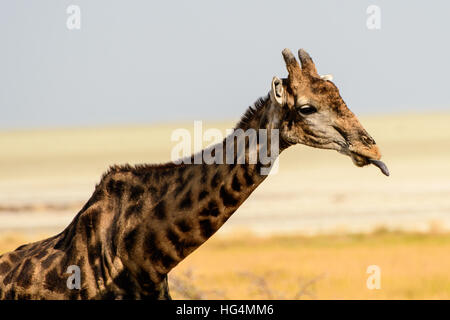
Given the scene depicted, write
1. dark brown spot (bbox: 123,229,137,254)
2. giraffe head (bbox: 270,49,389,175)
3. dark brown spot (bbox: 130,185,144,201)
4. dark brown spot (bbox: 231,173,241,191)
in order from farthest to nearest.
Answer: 1. dark brown spot (bbox: 130,185,144,201)
2. dark brown spot (bbox: 123,229,137,254)
3. dark brown spot (bbox: 231,173,241,191)
4. giraffe head (bbox: 270,49,389,175)

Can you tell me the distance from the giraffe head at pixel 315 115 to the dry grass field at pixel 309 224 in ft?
20.5

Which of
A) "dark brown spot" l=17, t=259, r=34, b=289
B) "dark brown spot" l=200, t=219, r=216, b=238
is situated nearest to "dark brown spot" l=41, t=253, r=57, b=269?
"dark brown spot" l=17, t=259, r=34, b=289

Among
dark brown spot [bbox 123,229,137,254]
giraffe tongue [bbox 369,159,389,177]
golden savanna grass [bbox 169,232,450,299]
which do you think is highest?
giraffe tongue [bbox 369,159,389,177]

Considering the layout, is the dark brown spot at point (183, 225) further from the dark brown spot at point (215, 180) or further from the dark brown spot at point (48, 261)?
the dark brown spot at point (48, 261)

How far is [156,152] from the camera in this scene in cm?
8519

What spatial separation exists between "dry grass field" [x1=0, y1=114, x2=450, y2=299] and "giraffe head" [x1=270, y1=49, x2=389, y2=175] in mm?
6235

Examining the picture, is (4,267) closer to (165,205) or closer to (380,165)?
(165,205)

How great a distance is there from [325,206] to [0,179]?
2975cm

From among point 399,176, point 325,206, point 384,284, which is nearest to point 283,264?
point 384,284

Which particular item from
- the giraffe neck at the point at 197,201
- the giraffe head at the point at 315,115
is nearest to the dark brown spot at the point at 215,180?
the giraffe neck at the point at 197,201

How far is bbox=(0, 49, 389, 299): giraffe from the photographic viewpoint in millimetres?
7164

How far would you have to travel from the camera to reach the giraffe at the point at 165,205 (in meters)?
7.16

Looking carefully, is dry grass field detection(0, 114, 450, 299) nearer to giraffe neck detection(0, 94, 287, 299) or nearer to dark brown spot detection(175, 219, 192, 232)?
giraffe neck detection(0, 94, 287, 299)

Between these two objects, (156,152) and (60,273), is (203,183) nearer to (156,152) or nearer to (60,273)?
(60,273)
